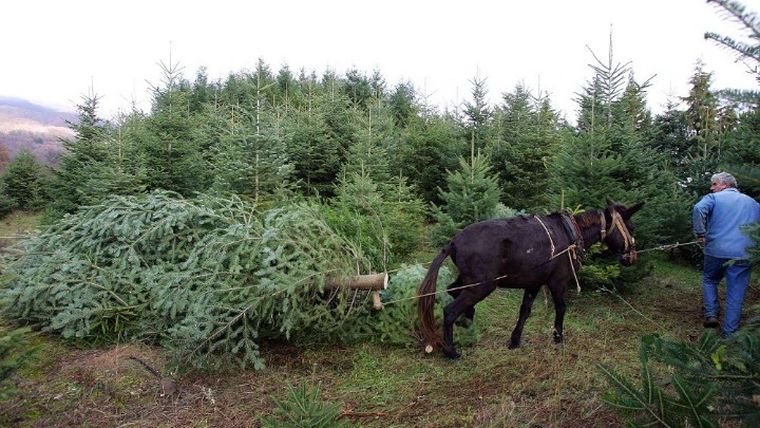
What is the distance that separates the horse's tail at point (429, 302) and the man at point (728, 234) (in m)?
3.21

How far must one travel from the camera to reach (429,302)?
15.2 ft

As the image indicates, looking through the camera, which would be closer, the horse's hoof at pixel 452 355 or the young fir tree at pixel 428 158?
the horse's hoof at pixel 452 355

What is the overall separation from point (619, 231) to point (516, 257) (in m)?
1.54

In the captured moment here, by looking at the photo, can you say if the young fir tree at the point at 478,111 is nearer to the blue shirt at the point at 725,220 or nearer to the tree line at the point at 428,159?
the tree line at the point at 428,159

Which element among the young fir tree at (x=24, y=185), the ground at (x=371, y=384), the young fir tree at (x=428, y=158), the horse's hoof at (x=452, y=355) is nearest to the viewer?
the ground at (x=371, y=384)

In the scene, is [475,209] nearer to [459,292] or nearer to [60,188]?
[459,292]

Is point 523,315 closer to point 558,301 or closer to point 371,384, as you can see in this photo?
point 558,301

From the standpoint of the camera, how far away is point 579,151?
Result: 6945 mm

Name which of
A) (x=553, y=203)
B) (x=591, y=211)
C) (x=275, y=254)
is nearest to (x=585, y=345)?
(x=591, y=211)

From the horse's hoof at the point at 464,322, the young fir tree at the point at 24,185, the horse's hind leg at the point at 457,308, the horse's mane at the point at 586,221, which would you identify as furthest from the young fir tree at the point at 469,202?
the young fir tree at the point at 24,185

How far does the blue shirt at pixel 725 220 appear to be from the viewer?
16.5ft

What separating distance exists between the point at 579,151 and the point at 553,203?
35.0 inches

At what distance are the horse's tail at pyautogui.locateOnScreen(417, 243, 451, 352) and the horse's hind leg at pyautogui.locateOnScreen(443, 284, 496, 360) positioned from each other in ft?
A: 0.33

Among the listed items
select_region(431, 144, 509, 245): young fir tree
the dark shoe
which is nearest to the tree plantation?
select_region(431, 144, 509, 245): young fir tree
